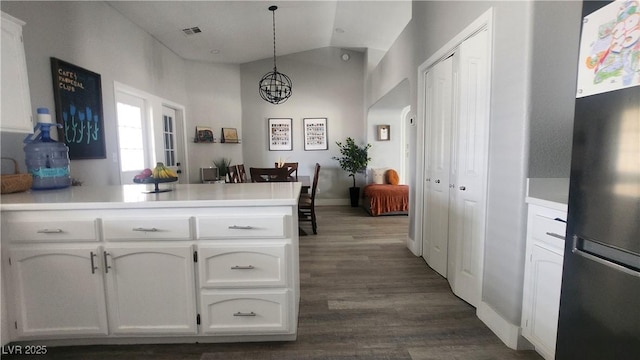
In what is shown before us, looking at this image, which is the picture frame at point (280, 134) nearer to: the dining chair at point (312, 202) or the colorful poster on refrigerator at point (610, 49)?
the dining chair at point (312, 202)

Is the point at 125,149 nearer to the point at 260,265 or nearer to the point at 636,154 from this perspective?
the point at 260,265

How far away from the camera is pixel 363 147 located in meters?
6.17

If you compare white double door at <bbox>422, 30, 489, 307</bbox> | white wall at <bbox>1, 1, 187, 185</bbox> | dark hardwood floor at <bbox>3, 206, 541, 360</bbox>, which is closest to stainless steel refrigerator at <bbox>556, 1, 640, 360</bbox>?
dark hardwood floor at <bbox>3, 206, 541, 360</bbox>

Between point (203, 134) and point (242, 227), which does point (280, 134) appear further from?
point (242, 227)

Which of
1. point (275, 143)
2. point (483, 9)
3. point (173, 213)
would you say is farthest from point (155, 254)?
point (275, 143)

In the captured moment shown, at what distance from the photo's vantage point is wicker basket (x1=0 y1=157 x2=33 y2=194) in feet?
5.76

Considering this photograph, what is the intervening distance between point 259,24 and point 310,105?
2122 mm

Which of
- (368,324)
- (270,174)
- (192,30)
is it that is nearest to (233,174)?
(270,174)

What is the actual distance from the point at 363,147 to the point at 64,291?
528cm

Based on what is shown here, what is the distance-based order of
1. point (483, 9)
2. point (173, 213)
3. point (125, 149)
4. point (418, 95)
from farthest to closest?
point (125, 149), point (418, 95), point (483, 9), point (173, 213)

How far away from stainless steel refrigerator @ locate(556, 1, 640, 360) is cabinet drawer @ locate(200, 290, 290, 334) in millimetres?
1326

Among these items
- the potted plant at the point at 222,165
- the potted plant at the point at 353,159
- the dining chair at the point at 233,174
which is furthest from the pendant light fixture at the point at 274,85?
the potted plant at the point at 353,159

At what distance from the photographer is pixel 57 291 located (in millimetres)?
1627

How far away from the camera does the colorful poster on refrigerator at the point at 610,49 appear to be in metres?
0.96
